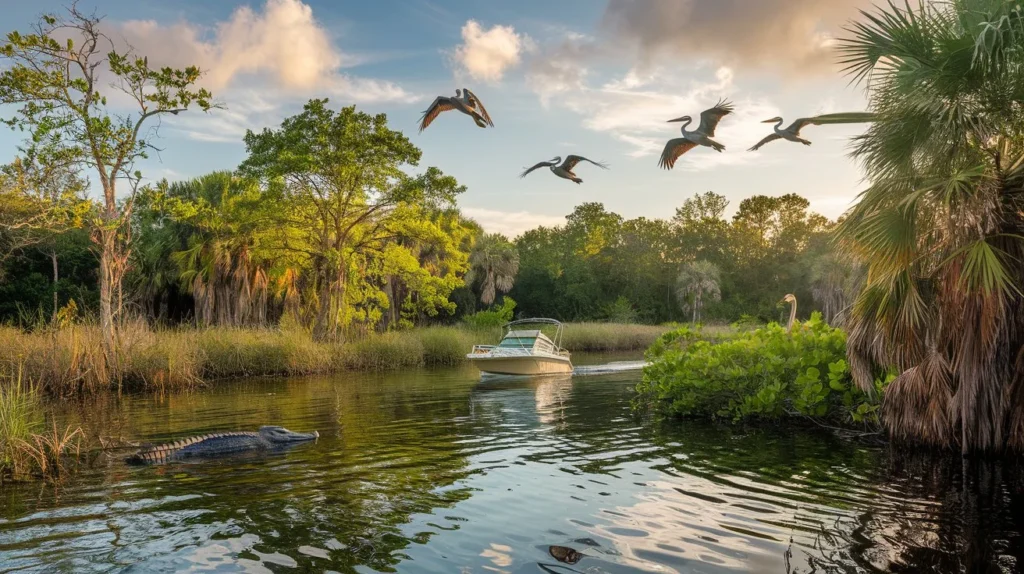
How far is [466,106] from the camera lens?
13070 millimetres

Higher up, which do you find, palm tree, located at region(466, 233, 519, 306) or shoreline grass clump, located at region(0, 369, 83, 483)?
palm tree, located at region(466, 233, 519, 306)

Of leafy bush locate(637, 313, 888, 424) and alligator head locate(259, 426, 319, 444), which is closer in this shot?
alligator head locate(259, 426, 319, 444)

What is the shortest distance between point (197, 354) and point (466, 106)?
1341 centimetres

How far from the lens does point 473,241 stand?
49.5m

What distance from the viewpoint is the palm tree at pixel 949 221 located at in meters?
8.38

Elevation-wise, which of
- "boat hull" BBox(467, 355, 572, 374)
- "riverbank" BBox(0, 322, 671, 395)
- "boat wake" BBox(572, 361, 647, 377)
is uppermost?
"riverbank" BBox(0, 322, 671, 395)

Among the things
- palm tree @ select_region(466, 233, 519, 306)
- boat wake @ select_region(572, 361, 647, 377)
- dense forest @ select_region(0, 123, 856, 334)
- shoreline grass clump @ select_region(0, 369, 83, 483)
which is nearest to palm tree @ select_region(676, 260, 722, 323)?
dense forest @ select_region(0, 123, 856, 334)

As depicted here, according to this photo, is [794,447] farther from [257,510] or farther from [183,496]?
[183,496]

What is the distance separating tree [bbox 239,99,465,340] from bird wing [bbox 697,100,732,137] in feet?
65.5

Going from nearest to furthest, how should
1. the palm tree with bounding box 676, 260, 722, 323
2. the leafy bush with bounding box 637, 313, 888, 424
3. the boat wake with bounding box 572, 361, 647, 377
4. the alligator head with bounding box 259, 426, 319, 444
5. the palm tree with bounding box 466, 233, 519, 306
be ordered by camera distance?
the alligator head with bounding box 259, 426, 319, 444, the leafy bush with bounding box 637, 313, 888, 424, the boat wake with bounding box 572, 361, 647, 377, the palm tree with bounding box 466, 233, 519, 306, the palm tree with bounding box 676, 260, 722, 323

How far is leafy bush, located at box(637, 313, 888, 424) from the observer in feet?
37.2

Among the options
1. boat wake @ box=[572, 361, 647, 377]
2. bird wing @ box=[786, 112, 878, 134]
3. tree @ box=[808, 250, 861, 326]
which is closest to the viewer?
bird wing @ box=[786, 112, 878, 134]

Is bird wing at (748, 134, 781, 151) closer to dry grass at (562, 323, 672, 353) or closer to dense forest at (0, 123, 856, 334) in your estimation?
dense forest at (0, 123, 856, 334)

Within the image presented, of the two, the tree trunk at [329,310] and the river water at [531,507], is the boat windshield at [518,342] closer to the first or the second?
the tree trunk at [329,310]
